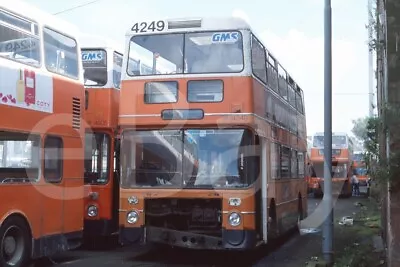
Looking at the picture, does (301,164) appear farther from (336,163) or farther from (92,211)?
(336,163)

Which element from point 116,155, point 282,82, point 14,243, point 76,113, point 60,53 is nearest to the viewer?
point 14,243

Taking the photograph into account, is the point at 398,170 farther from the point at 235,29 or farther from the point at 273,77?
the point at 273,77

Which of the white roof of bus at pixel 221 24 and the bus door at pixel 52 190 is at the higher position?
the white roof of bus at pixel 221 24

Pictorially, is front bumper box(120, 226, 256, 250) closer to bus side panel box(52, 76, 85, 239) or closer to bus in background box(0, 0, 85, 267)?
bus side panel box(52, 76, 85, 239)

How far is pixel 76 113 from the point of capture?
1077 centimetres

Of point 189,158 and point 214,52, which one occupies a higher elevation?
point 214,52

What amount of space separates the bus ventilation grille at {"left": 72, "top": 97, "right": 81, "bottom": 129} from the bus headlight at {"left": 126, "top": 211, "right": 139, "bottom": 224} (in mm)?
1899

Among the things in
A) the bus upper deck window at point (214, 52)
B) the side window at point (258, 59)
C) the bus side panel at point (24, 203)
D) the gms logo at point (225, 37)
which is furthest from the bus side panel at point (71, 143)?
the side window at point (258, 59)

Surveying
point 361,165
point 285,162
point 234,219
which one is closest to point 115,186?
point 234,219

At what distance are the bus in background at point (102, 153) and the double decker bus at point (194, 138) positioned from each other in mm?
1857

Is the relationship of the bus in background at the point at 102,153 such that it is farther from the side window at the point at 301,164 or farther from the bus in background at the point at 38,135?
the side window at the point at 301,164

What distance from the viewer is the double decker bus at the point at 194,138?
32.8 feet

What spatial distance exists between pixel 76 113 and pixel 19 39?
6.65ft

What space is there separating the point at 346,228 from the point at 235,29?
8.86 meters
